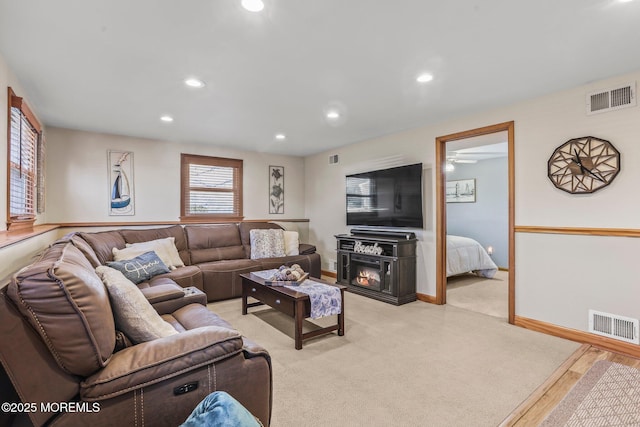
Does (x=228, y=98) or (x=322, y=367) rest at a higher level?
(x=228, y=98)

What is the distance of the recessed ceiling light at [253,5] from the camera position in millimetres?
1735

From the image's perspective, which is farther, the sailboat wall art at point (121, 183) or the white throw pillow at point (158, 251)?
the sailboat wall art at point (121, 183)

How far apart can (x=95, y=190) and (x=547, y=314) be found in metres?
5.67

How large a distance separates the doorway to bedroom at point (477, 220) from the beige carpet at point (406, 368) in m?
0.66

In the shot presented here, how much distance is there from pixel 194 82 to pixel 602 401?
3.76m

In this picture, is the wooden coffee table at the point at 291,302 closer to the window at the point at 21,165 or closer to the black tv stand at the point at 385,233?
the black tv stand at the point at 385,233

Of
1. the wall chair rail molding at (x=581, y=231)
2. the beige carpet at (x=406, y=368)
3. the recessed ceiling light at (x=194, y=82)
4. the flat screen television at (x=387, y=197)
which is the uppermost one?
the recessed ceiling light at (x=194, y=82)

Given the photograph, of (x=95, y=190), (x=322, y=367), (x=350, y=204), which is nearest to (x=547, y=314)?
(x=322, y=367)

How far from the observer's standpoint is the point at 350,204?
5277 mm

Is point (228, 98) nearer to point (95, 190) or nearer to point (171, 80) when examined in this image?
point (171, 80)

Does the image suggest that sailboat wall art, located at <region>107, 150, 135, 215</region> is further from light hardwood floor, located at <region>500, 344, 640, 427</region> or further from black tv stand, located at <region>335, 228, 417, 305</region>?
light hardwood floor, located at <region>500, 344, 640, 427</region>

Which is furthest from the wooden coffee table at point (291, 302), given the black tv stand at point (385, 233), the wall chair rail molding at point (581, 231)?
the wall chair rail molding at point (581, 231)

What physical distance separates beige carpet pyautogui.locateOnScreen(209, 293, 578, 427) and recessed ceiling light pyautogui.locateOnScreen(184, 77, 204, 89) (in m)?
2.35

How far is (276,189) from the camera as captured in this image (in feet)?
20.2
